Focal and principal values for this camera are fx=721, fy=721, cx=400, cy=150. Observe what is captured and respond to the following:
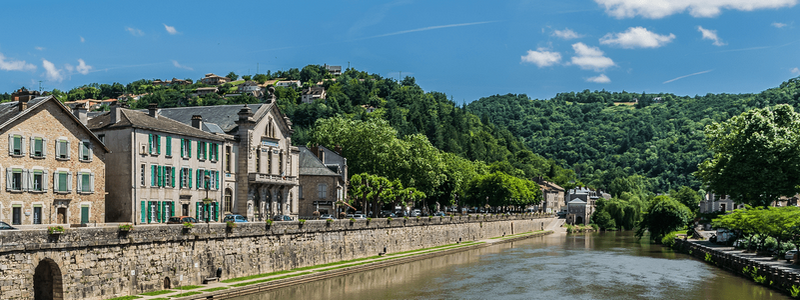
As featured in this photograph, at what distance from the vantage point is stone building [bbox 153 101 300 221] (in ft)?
210

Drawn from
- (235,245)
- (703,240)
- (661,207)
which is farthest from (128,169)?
(661,207)

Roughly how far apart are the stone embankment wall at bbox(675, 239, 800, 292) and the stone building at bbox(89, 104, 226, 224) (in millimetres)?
38728

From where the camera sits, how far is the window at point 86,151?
47000 millimetres

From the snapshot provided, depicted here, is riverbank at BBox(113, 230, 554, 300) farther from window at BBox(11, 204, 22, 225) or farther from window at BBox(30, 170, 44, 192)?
window at BBox(30, 170, 44, 192)

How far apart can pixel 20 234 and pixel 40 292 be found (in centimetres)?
375

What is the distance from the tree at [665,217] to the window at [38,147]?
78667 millimetres

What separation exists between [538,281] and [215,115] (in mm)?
33469

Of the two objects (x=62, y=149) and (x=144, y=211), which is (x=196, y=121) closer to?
(x=144, y=211)

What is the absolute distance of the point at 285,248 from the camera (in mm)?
50156

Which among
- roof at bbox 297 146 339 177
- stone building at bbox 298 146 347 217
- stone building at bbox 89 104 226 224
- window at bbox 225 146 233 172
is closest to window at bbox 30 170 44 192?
stone building at bbox 89 104 226 224

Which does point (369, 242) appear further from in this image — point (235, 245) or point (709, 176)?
point (709, 176)

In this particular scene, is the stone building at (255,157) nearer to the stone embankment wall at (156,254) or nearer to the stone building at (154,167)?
the stone building at (154,167)

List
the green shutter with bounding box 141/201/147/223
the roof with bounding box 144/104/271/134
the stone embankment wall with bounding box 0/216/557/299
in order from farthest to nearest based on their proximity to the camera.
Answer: the roof with bounding box 144/104/271/134 → the green shutter with bounding box 141/201/147/223 → the stone embankment wall with bounding box 0/216/557/299

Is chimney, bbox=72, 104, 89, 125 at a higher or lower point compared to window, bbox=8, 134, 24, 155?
higher
